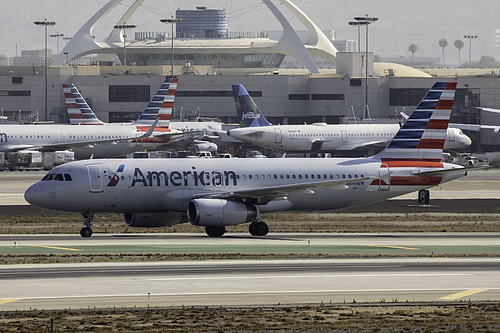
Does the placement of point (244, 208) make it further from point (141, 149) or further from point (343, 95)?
point (343, 95)

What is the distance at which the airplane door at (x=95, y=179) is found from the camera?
4875 cm

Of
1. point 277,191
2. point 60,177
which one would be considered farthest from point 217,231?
point 60,177

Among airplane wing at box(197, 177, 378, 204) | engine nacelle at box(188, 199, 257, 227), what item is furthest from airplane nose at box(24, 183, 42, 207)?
airplane wing at box(197, 177, 378, 204)

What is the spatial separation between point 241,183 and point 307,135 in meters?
68.8

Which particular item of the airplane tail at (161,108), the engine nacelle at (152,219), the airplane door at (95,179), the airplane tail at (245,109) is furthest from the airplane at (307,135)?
the airplane door at (95,179)

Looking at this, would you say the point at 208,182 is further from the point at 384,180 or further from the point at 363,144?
the point at 363,144

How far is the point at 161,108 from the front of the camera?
117 meters

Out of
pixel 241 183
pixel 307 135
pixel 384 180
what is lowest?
pixel 241 183

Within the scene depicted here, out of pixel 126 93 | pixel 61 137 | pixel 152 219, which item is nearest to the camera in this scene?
pixel 152 219

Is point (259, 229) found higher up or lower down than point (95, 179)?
lower down

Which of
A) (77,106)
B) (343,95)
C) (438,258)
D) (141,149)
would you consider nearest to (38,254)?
(438,258)

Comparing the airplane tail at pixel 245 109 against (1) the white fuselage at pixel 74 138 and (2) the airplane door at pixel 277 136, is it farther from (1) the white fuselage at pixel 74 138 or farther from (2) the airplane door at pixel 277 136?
(1) the white fuselage at pixel 74 138

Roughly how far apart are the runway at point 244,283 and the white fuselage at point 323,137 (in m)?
79.7

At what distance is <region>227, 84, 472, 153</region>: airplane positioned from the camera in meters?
118
